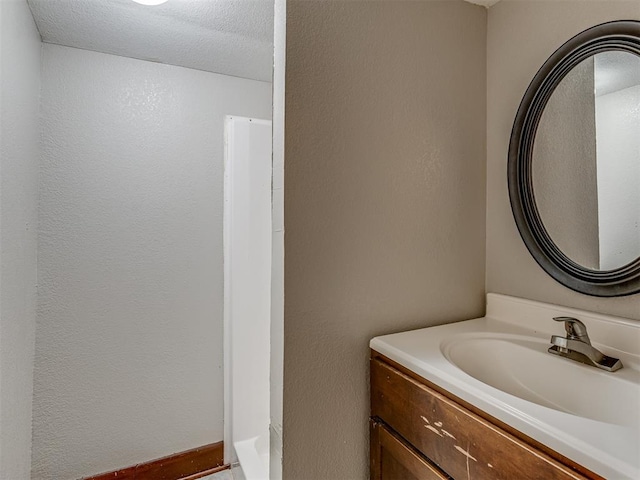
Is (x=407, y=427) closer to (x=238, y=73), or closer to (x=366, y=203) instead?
(x=366, y=203)

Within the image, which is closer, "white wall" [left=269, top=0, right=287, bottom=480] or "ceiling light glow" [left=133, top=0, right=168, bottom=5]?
"white wall" [left=269, top=0, right=287, bottom=480]

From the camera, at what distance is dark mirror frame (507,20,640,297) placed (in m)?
0.93

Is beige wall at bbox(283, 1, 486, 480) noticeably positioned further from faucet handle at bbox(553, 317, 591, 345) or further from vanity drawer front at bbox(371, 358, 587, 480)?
faucet handle at bbox(553, 317, 591, 345)

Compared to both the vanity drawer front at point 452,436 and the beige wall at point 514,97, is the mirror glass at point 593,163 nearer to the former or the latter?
the beige wall at point 514,97

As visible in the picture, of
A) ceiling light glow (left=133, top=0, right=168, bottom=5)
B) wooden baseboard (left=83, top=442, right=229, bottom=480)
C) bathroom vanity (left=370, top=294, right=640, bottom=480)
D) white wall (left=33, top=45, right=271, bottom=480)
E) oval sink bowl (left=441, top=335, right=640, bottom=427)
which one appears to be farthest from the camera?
wooden baseboard (left=83, top=442, right=229, bottom=480)

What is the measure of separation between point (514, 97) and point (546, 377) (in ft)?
3.15

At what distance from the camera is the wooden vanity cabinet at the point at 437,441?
0.63 m

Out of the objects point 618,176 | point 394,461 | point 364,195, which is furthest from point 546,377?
point 364,195

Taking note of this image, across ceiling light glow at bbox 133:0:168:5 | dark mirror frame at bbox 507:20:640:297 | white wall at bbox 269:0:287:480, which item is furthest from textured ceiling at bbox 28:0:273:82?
dark mirror frame at bbox 507:20:640:297

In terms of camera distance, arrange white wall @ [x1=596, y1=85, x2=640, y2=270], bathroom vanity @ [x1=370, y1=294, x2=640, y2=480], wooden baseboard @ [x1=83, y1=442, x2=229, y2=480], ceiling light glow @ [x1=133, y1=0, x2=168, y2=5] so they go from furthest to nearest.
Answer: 1. wooden baseboard @ [x1=83, y1=442, x2=229, y2=480]
2. ceiling light glow @ [x1=133, y1=0, x2=168, y2=5]
3. white wall @ [x1=596, y1=85, x2=640, y2=270]
4. bathroom vanity @ [x1=370, y1=294, x2=640, y2=480]

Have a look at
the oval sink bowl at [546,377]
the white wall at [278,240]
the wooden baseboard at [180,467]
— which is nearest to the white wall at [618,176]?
the oval sink bowl at [546,377]

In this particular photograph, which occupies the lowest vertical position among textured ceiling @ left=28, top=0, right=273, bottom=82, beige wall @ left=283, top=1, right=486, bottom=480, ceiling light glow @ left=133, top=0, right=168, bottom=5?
beige wall @ left=283, top=1, right=486, bottom=480

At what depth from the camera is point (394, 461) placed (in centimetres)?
98

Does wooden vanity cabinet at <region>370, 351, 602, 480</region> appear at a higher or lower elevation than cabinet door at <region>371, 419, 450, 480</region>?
higher
